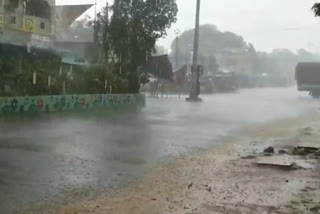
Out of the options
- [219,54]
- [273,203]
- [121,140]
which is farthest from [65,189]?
[219,54]

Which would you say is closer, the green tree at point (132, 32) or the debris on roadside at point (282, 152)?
the debris on roadside at point (282, 152)

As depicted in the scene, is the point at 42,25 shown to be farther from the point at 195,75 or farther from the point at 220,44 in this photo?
the point at 220,44

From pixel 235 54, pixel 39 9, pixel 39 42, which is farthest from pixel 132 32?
pixel 235 54

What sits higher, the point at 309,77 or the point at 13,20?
the point at 13,20

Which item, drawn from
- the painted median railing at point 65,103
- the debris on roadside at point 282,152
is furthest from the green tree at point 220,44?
the debris on roadside at point 282,152

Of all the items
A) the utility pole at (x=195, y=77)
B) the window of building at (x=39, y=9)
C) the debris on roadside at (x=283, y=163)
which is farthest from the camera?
the utility pole at (x=195, y=77)

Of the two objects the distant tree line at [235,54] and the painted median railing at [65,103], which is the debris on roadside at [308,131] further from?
the distant tree line at [235,54]

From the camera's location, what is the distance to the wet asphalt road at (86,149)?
22.4 feet

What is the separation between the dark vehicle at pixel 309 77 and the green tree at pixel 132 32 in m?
19.0

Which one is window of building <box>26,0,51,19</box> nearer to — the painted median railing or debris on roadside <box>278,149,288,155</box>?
the painted median railing

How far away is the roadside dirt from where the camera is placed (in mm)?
5816

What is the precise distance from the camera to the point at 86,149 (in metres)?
10.0

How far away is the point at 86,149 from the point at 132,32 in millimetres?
15645

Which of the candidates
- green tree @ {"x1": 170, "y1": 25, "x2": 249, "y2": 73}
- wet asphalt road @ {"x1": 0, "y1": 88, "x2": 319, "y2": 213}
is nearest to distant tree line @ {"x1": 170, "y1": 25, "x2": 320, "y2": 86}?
green tree @ {"x1": 170, "y1": 25, "x2": 249, "y2": 73}
